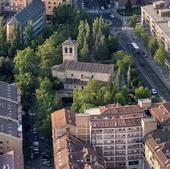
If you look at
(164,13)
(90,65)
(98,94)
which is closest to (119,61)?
(90,65)

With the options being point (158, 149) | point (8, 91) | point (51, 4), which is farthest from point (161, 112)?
point (51, 4)

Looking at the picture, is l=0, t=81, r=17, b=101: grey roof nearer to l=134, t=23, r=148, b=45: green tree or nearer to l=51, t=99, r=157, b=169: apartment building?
l=51, t=99, r=157, b=169: apartment building

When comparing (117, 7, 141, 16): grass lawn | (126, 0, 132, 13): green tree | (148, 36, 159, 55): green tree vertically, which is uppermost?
(126, 0, 132, 13): green tree

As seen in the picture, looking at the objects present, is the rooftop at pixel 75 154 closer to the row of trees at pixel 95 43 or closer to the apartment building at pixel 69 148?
the apartment building at pixel 69 148

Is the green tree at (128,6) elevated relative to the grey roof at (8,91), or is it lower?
elevated

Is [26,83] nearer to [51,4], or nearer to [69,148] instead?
[69,148]

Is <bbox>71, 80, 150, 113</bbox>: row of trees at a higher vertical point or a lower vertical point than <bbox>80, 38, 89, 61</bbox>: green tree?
lower

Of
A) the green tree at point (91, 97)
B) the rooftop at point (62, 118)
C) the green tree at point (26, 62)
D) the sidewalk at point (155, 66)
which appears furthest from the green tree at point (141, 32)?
the rooftop at point (62, 118)

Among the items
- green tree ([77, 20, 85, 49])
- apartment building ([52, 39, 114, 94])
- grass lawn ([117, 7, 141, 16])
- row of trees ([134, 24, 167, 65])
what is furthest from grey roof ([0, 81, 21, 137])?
grass lawn ([117, 7, 141, 16])
